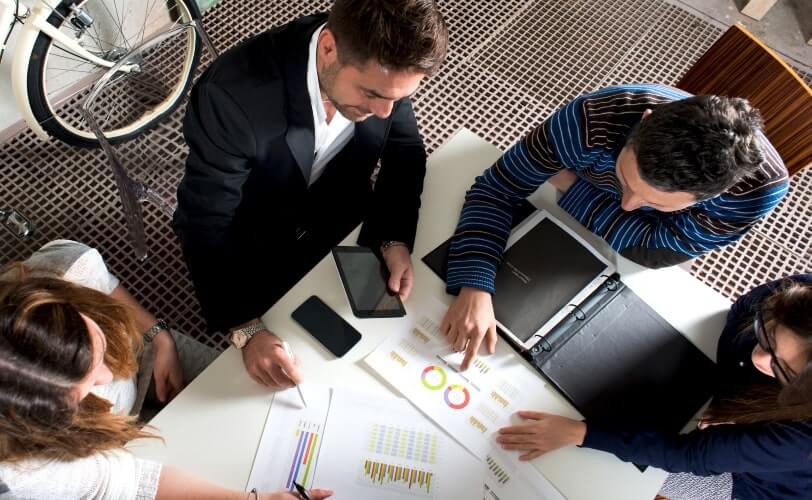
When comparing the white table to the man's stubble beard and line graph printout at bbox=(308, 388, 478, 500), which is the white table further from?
the man's stubble beard

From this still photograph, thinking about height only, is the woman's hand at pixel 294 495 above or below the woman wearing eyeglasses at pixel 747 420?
below

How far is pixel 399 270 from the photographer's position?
113 centimetres

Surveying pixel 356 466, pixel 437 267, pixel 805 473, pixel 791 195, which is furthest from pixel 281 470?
pixel 791 195

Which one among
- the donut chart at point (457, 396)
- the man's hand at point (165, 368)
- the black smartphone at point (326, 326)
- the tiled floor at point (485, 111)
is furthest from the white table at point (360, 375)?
the tiled floor at point (485, 111)

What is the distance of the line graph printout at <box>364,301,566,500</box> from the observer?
1004 mm

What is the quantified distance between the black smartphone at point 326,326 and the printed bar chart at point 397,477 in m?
0.22

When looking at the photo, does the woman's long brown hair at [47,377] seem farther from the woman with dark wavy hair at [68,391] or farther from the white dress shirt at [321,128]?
the white dress shirt at [321,128]

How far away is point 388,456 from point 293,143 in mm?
651

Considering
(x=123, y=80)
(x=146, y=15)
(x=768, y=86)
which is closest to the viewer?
(x=768, y=86)

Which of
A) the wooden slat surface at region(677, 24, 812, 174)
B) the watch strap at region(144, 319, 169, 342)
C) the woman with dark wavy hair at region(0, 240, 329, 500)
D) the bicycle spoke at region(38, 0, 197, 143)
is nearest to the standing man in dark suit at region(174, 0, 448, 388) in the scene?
the watch strap at region(144, 319, 169, 342)

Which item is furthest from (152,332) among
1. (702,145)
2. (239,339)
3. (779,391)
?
(779,391)

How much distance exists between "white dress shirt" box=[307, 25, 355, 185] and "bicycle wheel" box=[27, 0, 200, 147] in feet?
2.89

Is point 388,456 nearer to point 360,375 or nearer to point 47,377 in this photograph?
point 360,375

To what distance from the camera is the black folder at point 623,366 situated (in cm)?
106
